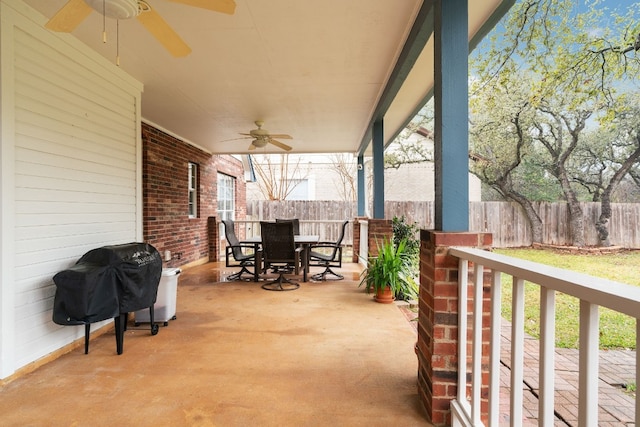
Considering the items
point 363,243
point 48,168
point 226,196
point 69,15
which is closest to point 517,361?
point 69,15

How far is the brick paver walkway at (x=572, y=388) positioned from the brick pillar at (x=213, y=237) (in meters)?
5.93

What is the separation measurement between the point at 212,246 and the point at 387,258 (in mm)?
4627

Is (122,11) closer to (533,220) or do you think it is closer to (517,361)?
(517,361)

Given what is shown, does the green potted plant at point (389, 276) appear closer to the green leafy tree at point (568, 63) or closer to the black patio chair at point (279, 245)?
the black patio chair at point (279, 245)

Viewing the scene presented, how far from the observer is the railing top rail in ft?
2.34

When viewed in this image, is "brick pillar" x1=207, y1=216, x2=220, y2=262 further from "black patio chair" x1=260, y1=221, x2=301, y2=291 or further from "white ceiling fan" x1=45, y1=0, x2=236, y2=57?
"white ceiling fan" x1=45, y1=0, x2=236, y2=57

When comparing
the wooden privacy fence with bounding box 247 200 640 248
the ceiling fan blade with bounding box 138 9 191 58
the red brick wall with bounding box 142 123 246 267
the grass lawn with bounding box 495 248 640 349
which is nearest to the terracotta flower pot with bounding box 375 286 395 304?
the grass lawn with bounding box 495 248 640 349

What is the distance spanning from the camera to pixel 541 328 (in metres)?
1.05

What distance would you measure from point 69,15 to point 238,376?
2.32m

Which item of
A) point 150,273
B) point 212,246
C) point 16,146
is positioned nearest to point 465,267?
point 150,273

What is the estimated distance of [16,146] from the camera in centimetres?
216

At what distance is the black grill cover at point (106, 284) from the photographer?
2.26 meters

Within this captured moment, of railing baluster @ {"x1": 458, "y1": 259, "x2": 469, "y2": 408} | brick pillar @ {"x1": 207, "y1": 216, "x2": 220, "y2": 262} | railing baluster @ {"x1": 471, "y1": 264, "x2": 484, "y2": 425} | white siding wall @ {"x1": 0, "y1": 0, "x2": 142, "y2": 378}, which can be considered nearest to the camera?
railing baluster @ {"x1": 471, "y1": 264, "x2": 484, "y2": 425}

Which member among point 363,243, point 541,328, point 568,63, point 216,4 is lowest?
point 363,243
